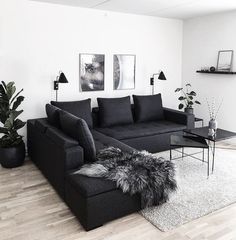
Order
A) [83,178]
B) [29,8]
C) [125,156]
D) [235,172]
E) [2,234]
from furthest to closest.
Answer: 1. [29,8]
2. [235,172]
3. [125,156]
4. [83,178]
5. [2,234]

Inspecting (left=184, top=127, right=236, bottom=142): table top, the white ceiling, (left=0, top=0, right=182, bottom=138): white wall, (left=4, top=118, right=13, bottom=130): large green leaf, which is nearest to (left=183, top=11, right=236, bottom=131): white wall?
the white ceiling

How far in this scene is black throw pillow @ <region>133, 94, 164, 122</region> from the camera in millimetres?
4906

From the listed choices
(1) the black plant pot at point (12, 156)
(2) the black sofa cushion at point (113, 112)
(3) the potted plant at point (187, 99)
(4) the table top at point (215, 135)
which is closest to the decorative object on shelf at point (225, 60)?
(3) the potted plant at point (187, 99)

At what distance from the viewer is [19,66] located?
408cm

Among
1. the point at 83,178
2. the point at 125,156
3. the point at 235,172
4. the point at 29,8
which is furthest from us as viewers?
the point at 29,8

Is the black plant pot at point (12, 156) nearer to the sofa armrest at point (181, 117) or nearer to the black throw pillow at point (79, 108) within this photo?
the black throw pillow at point (79, 108)

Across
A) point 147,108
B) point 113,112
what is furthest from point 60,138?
point 147,108

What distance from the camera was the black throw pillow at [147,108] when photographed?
4906mm

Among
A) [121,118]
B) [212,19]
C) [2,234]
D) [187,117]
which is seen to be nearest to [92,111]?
[121,118]

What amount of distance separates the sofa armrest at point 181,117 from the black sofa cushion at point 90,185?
268 centimetres

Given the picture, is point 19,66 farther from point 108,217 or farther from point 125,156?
point 108,217

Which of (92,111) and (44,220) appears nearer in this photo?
(44,220)

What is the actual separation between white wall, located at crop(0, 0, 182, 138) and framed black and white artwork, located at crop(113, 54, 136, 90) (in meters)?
0.09

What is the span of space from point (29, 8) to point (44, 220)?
3158mm
